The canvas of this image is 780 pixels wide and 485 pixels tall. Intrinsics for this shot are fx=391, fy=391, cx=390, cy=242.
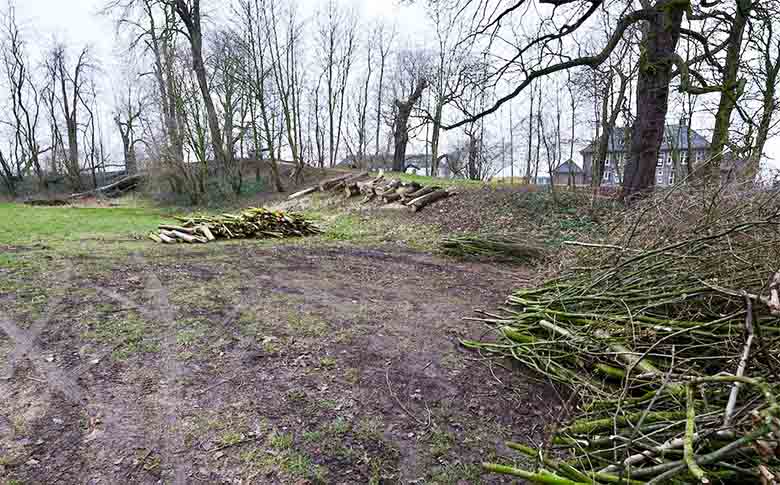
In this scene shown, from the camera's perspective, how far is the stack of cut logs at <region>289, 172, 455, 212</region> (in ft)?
41.8

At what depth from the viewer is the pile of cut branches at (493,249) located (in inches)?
274

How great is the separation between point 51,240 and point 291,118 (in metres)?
14.9

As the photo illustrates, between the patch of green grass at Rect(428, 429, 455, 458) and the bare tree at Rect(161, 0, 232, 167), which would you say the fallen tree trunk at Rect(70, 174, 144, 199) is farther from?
the patch of green grass at Rect(428, 429, 455, 458)

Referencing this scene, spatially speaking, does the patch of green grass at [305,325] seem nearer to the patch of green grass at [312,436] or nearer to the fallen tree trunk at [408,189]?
the patch of green grass at [312,436]

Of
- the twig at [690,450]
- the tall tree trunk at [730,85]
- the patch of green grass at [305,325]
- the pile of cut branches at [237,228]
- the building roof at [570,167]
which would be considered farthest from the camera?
the building roof at [570,167]

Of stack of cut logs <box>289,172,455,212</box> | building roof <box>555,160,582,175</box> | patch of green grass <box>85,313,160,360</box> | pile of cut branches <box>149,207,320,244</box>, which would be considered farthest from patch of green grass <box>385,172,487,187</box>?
patch of green grass <box>85,313,160,360</box>

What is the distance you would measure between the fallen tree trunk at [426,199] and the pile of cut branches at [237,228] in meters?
3.22

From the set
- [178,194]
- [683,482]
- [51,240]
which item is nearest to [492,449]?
[683,482]

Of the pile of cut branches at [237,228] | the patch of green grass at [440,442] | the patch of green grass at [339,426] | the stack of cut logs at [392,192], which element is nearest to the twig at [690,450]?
the patch of green grass at [440,442]

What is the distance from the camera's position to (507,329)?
11.4 feet

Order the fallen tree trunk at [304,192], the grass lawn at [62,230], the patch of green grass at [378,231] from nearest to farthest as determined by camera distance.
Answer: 1. the grass lawn at [62,230]
2. the patch of green grass at [378,231]
3. the fallen tree trunk at [304,192]

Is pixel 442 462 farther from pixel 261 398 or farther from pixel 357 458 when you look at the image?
pixel 261 398

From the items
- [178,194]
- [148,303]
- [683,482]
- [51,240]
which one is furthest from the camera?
[178,194]

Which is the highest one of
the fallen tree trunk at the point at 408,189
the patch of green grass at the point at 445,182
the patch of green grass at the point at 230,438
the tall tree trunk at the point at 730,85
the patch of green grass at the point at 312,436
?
the tall tree trunk at the point at 730,85
